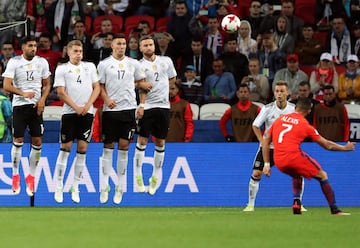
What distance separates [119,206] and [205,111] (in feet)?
10.7

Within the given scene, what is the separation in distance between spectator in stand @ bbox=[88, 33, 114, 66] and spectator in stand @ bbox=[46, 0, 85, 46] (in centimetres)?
213

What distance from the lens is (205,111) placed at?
2308cm

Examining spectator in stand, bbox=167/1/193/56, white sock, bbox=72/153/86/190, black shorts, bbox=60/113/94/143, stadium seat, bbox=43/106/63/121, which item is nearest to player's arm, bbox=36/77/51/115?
black shorts, bbox=60/113/94/143

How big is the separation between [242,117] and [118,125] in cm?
390

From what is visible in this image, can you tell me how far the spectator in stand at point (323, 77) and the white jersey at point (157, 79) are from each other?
5.47m

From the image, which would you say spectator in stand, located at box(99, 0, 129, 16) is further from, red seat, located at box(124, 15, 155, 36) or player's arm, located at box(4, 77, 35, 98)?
player's arm, located at box(4, 77, 35, 98)

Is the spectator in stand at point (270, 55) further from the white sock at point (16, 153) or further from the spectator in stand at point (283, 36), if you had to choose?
the white sock at point (16, 153)

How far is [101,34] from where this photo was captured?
2581 centimetres

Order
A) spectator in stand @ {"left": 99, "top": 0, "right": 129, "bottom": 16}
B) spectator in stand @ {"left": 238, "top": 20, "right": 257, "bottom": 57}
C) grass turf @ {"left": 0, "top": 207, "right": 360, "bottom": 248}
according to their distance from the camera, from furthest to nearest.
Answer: spectator in stand @ {"left": 99, "top": 0, "right": 129, "bottom": 16}, spectator in stand @ {"left": 238, "top": 20, "right": 257, "bottom": 57}, grass turf @ {"left": 0, "top": 207, "right": 360, "bottom": 248}

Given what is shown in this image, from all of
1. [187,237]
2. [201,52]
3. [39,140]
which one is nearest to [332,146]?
[187,237]

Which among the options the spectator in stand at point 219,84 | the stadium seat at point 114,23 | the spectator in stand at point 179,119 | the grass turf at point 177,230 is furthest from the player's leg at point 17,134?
the stadium seat at point 114,23

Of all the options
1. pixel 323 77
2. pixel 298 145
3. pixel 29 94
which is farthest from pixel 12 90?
pixel 323 77

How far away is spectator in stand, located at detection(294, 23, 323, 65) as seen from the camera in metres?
25.3

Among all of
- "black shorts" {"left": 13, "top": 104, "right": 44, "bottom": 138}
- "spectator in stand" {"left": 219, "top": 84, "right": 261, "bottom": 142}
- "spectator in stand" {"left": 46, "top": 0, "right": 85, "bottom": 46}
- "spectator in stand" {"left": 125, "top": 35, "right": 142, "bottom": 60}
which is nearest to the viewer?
"black shorts" {"left": 13, "top": 104, "right": 44, "bottom": 138}
